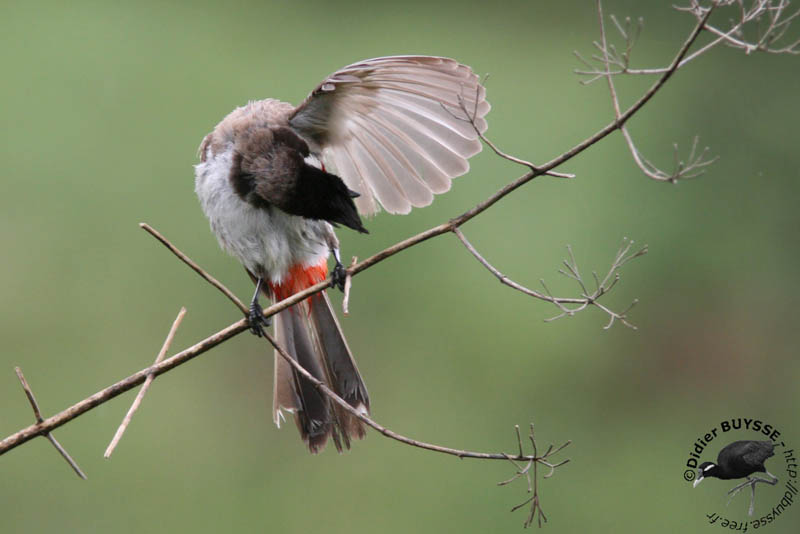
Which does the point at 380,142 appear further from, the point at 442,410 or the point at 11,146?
the point at 11,146

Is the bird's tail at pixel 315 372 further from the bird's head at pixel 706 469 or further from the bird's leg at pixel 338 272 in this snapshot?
the bird's head at pixel 706 469

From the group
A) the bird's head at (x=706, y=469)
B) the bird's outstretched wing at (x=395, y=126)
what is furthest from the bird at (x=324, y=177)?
the bird's head at (x=706, y=469)

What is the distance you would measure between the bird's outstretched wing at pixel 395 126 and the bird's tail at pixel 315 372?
16.7 inches

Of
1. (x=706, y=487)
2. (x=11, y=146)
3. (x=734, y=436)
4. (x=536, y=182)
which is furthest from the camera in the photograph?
(x=11, y=146)

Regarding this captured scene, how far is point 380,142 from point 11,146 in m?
3.67

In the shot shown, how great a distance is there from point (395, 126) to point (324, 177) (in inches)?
15.5

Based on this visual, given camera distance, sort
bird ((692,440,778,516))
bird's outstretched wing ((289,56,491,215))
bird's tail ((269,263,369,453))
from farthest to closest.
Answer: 1. bird's tail ((269,263,369,453))
2. bird ((692,440,778,516))
3. bird's outstretched wing ((289,56,491,215))

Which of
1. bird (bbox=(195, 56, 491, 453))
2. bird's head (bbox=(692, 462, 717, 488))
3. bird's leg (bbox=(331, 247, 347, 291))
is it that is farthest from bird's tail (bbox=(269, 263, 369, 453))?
bird's head (bbox=(692, 462, 717, 488))

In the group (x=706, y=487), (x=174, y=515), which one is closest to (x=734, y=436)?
(x=706, y=487)

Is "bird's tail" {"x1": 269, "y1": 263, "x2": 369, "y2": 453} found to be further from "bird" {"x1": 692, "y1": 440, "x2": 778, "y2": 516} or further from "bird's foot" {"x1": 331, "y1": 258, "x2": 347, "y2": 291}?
"bird" {"x1": 692, "y1": 440, "x2": 778, "y2": 516}

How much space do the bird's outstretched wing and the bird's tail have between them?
0.42m

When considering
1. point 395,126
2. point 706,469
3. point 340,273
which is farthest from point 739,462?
point 395,126

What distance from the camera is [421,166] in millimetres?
3176

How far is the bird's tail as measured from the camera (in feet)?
11.1
